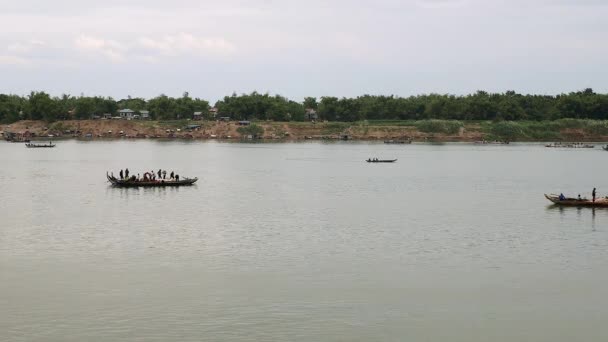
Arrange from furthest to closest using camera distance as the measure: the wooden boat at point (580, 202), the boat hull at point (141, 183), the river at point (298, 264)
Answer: the boat hull at point (141, 183) → the wooden boat at point (580, 202) → the river at point (298, 264)

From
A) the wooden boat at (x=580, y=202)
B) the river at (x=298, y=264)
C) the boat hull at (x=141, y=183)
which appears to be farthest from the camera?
the boat hull at (x=141, y=183)

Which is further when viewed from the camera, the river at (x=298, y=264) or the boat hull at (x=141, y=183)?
the boat hull at (x=141, y=183)

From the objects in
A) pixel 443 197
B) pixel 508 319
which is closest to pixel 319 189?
pixel 443 197

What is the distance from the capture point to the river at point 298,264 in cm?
3369

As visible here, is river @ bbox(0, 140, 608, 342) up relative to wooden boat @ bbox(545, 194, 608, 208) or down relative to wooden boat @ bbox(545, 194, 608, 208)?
down

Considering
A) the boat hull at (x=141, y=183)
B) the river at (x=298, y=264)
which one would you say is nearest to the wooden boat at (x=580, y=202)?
the river at (x=298, y=264)

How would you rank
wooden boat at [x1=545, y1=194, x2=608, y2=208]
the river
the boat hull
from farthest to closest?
1. the boat hull
2. wooden boat at [x1=545, y1=194, x2=608, y2=208]
3. the river

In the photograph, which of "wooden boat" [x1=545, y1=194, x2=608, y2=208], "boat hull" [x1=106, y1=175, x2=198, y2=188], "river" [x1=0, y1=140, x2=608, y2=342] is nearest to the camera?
"river" [x1=0, y1=140, x2=608, y2=342]

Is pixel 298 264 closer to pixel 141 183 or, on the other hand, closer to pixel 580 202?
pixel 580 202

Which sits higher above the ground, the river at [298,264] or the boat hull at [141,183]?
the boat hull at [141,183]

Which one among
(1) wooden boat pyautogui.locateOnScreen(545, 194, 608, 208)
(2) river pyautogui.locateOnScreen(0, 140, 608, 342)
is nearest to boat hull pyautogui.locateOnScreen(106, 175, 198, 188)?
(2) river pyautogui.locateOnScreen(0, 140, 608, 342)

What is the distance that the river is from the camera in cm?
3369

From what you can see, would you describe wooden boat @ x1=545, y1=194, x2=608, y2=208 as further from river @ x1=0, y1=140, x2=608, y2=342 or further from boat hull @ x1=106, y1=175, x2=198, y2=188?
boat hull @ x1=106, y1=175, x2=198, y2=188

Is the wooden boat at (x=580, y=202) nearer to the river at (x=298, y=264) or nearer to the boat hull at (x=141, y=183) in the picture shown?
the river at (x=298, y=264)
